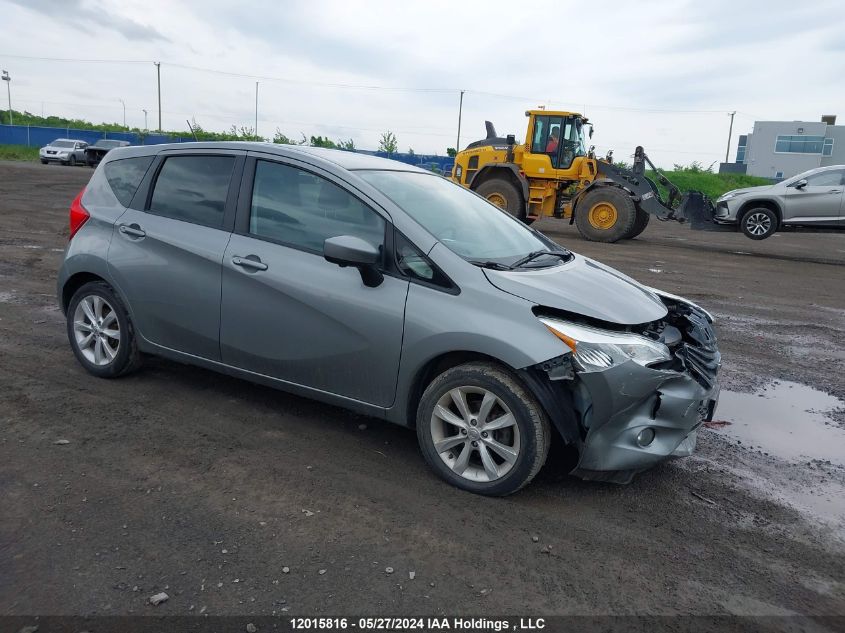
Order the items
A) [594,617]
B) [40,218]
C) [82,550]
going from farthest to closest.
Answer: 1. [40,218]
2. [82,550]
3. [594,617]

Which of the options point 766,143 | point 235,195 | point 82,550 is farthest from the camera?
point 766,143

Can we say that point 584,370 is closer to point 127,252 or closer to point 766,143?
point 127,252

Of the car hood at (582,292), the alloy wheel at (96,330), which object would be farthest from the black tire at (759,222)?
the alloy wheel at (96,330)

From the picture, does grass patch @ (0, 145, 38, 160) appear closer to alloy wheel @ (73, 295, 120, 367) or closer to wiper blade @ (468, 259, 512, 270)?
alloy wheel @ (73, 295, 120, 367)

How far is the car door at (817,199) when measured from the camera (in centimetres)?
1491

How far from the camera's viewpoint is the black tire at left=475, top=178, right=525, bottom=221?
669 inches

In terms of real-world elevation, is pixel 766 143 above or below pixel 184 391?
above

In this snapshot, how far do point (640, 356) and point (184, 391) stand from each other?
310cm

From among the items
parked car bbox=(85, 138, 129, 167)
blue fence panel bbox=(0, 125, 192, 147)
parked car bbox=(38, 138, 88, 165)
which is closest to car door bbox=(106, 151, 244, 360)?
parked car bbox=(85, 138, 129, 167)

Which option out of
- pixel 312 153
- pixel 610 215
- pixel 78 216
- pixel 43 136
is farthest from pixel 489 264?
pixel 43 136

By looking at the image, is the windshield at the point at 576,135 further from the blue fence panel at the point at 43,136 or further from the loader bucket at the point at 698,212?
the blue fence panel at the point at 43,136

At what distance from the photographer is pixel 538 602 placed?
8.92 feet

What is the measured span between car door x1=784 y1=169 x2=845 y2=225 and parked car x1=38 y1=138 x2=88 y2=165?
3394cm

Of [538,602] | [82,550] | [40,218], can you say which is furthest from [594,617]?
[40,218]
